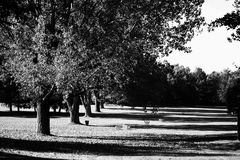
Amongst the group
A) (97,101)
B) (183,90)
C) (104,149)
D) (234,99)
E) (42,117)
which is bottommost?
(104,149)

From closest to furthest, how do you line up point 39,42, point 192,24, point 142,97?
point 39,42 < point 192,24 < point 142,97

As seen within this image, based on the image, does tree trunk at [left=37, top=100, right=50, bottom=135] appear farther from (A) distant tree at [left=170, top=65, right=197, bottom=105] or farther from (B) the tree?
(A) distant tree at [left=170, top=65, right=197, bottom=105]

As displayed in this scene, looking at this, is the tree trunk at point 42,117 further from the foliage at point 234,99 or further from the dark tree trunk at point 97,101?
the dark tree trunk at point 97,101

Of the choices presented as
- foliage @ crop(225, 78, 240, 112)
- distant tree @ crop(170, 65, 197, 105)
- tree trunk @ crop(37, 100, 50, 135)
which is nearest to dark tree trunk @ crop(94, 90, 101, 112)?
foliage @ crop(225, 78, 240, 112)

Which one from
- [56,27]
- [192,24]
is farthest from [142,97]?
[56,27]

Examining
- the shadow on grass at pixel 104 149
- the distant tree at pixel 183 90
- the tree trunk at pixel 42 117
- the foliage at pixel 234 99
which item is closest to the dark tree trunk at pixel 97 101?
the foliage at pixel 234 99

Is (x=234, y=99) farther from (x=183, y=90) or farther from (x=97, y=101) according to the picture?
(x=183, y=90)

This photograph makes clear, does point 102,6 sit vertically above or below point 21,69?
above

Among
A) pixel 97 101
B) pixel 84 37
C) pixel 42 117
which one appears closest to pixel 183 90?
pixel 97 101

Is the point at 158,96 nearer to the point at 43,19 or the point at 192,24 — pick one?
the point at 192,24

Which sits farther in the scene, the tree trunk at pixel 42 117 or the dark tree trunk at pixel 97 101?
the dark tree trunk at pixel 97 101

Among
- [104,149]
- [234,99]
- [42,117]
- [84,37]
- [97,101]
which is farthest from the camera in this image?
[97,101]

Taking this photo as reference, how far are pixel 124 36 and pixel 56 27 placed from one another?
4618 millimetres

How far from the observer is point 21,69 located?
22156 mm
